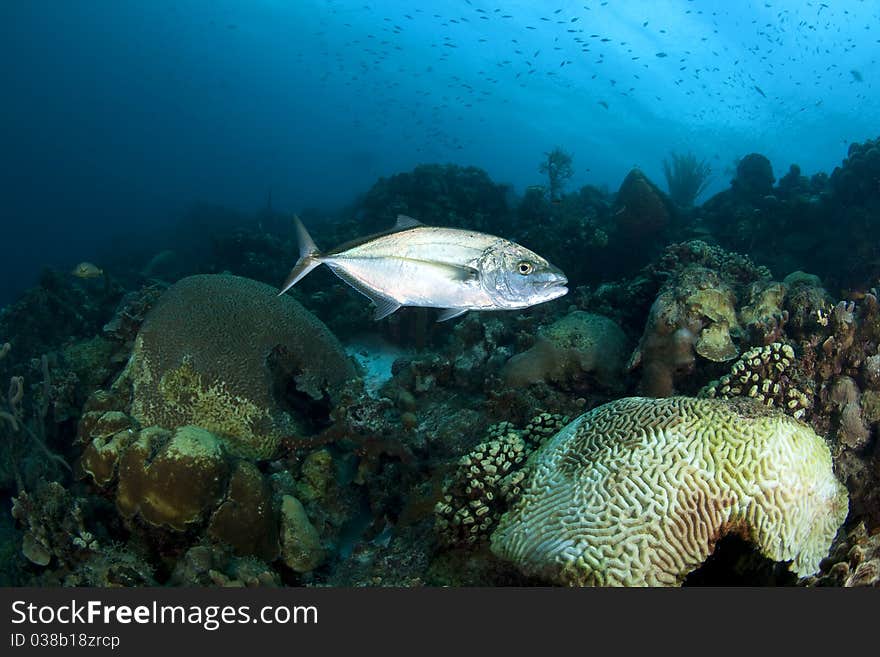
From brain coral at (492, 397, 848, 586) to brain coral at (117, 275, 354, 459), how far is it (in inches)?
141

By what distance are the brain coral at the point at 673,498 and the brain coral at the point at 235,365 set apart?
357 centimetres

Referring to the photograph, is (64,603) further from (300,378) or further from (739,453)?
A: (739,453)

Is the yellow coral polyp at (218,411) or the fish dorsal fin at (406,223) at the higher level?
the fish dorsal fin at (406,223)

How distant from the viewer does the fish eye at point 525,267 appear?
321 cm

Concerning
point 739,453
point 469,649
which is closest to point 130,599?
point 469,649

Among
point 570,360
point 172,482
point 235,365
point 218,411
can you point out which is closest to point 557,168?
point 570,360

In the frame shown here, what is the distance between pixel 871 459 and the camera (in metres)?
4.34

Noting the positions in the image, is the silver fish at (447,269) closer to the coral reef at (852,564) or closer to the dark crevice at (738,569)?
the dark crevice at (738,569)

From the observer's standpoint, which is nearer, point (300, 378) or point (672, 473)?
point (672, 473)

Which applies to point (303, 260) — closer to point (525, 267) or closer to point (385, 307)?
point (385, 307)

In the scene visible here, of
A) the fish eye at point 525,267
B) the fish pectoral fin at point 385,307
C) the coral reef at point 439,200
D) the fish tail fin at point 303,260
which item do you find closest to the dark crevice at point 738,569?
the fish eye at point 525,267

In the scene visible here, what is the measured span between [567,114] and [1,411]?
92.4 metres

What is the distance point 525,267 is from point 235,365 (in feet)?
14.5

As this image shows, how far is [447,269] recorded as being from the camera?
3.29 m
